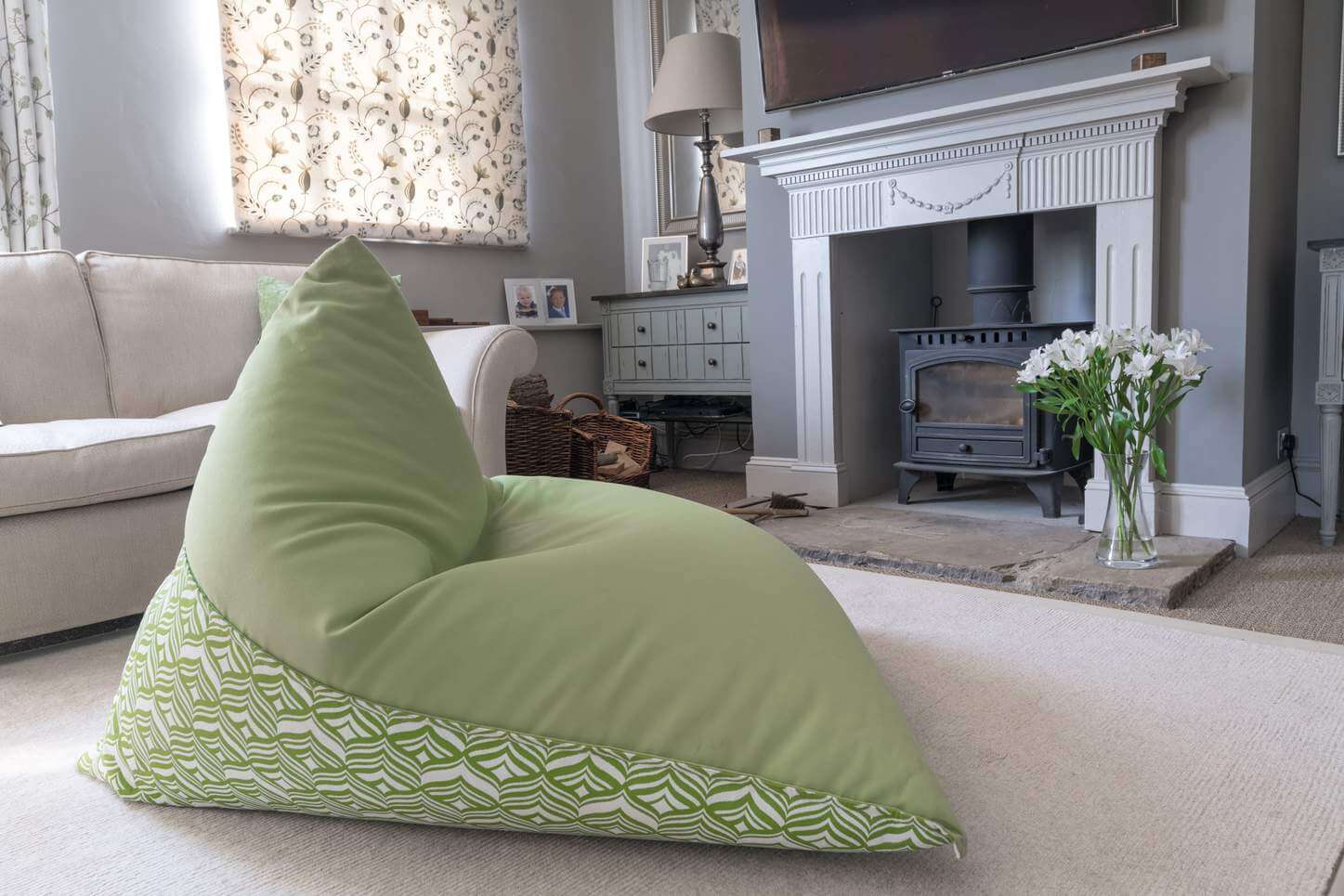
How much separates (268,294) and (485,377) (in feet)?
2.76

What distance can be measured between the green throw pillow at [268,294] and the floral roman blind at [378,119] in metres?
0.88

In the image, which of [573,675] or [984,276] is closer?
[573,675]

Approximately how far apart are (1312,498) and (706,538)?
100 inches

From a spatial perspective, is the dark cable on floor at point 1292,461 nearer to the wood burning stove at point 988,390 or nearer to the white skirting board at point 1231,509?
the white skirting board at point 1231,509

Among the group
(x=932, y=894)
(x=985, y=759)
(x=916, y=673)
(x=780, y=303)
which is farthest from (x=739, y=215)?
(x=932, y=894)

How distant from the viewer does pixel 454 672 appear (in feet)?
3.57

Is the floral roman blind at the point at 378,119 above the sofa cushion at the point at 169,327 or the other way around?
above

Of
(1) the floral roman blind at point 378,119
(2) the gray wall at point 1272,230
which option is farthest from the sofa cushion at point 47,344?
(2) the gray wall at point 1272,230

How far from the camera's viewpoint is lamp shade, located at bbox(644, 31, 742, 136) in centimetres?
404

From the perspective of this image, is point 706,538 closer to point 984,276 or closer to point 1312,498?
point 984,276

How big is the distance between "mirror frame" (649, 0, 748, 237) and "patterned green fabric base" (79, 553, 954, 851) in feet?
12.5

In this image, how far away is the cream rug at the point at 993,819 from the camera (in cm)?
110

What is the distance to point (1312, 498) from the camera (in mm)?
3045

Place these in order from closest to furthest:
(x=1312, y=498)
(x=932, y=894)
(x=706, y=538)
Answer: (x=932, y=894)
(x=706, y=538)
(x=1312, y=498)
